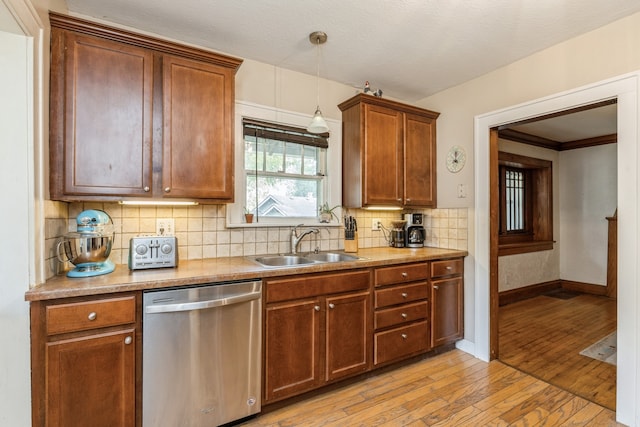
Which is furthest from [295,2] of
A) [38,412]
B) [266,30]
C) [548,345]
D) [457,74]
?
[548,345]

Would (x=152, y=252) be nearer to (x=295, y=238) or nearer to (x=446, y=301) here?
→ (x=295, y=238)

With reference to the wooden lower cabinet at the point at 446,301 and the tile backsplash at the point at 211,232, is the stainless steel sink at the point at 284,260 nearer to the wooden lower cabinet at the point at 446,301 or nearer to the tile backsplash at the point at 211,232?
the tile backsplash at the point at 211,232

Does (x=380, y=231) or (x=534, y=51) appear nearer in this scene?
(x=534, y=51)


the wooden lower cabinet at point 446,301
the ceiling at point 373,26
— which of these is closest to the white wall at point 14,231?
the ceiling at point 373,26

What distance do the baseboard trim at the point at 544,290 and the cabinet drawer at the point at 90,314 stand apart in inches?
177

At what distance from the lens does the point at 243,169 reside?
8.34 ft

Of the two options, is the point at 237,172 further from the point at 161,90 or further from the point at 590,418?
the point at 590,418

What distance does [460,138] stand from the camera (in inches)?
120

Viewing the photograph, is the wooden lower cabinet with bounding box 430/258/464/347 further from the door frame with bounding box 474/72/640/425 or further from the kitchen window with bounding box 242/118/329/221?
the kitchen window with bounding box 242/118/329/221

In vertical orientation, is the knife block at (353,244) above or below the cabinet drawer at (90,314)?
above

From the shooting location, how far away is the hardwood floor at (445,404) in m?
1.94

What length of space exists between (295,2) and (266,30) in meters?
0.37

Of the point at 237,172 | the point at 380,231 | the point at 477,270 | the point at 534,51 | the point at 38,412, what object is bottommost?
the point at 38,412

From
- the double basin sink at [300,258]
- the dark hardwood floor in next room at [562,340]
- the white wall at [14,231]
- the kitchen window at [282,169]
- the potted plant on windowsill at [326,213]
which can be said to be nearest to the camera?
the white wall at [14,231]
